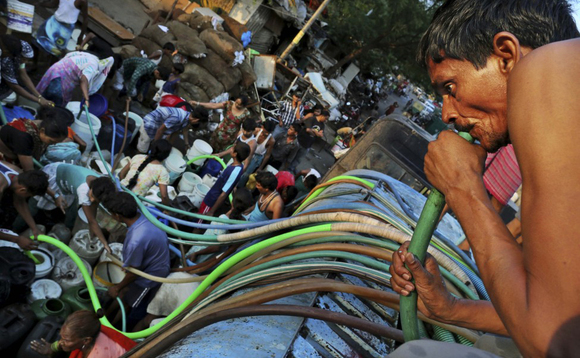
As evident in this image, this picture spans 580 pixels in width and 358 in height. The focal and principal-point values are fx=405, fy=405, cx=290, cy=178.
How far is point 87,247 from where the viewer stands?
4438 mm

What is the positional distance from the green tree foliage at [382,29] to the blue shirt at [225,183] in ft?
61.6

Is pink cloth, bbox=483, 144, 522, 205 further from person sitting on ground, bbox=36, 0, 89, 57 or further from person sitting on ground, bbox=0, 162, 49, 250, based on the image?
person sitting on ground, bbox=36, 0, 89, 57

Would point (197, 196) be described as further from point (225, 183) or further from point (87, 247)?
point (87, 247)

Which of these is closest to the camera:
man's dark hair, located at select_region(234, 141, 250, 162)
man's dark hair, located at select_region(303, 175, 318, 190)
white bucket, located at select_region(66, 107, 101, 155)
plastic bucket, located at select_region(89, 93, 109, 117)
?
white bucket, located at select_region(66, 107, 101, 155)

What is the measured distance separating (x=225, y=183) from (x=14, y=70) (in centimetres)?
317

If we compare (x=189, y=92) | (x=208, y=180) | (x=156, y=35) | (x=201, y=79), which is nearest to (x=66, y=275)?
(x=208, y=180)

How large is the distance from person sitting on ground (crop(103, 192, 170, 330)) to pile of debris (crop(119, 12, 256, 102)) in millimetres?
7024

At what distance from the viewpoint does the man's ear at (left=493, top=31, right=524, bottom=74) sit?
1053mm

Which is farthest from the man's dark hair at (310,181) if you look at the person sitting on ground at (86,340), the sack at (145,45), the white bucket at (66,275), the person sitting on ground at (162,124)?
the sack at (145,45)

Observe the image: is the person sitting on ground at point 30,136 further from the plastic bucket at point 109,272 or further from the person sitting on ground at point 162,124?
the person sitting on ground at point 162,124

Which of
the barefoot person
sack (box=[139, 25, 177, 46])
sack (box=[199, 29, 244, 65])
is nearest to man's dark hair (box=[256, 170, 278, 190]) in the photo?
the barefoot person

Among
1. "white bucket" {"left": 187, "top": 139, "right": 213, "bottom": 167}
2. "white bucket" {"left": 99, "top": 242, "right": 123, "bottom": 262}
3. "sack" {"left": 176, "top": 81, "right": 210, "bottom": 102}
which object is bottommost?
"sack" {"left": 176, "top": 81, "right": 210, "bottom": 102}

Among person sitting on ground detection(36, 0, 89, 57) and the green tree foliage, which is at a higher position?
the green tree foliage

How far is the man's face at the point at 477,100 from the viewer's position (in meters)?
1.10
